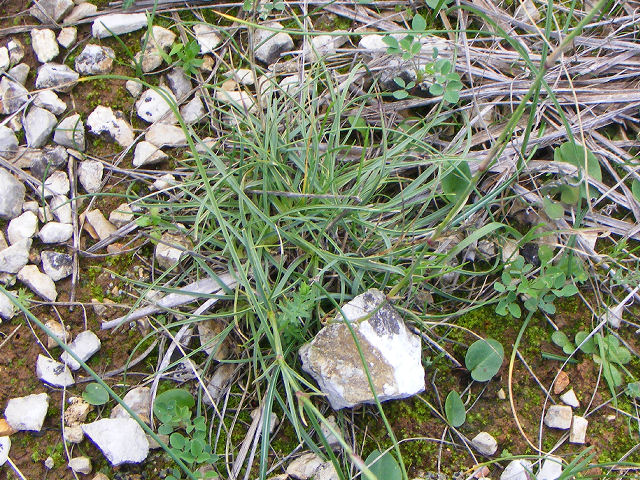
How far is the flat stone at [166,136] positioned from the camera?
6.50 ft

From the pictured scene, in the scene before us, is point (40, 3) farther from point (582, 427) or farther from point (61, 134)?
point (582, 427)

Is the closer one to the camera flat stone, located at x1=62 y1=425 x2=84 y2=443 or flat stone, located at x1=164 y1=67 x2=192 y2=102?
flat stone, located at x1=62 y1=425 x2=84 y2=443

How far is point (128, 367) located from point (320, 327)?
61 centimetres

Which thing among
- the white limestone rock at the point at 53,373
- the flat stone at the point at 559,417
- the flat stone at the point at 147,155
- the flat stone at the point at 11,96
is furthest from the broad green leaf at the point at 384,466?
the flat stone at the point at 11,96

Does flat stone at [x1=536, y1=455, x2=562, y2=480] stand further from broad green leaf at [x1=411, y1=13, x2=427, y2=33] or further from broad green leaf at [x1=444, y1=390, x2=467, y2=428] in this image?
broad green leaf at [x1=411, y1=13, x2=427, y2=33]

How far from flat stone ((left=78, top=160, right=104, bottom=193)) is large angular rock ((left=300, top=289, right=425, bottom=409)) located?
3.04 ft

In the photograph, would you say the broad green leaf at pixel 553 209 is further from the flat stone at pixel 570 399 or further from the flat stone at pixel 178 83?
the flat stone at pixel 178 83

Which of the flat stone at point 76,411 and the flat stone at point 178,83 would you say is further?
the flat stone at point 178,83

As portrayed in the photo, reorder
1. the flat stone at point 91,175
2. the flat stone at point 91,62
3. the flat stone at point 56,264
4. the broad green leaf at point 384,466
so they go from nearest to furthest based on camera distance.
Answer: the broad green leaf at point 384,466, the flat stone at point 56,264, the flat stone at point 91,175, the flat stone at point 91,62

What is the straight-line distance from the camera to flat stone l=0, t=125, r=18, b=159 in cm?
194

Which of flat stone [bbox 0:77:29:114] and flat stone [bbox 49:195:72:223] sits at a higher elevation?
flat stone [bbox 0:77:29:114]

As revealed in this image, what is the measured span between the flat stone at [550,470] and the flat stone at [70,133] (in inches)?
72.5

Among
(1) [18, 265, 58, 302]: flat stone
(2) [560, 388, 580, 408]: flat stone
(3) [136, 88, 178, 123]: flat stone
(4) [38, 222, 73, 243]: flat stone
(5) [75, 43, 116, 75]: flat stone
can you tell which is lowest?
(2) [560, 388, 580, 408]: flat stone

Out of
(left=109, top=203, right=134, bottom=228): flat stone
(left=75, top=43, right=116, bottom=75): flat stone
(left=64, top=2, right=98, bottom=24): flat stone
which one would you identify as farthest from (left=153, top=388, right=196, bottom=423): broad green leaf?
(left=64, top=2, right=98, bottom=24): flat stone
